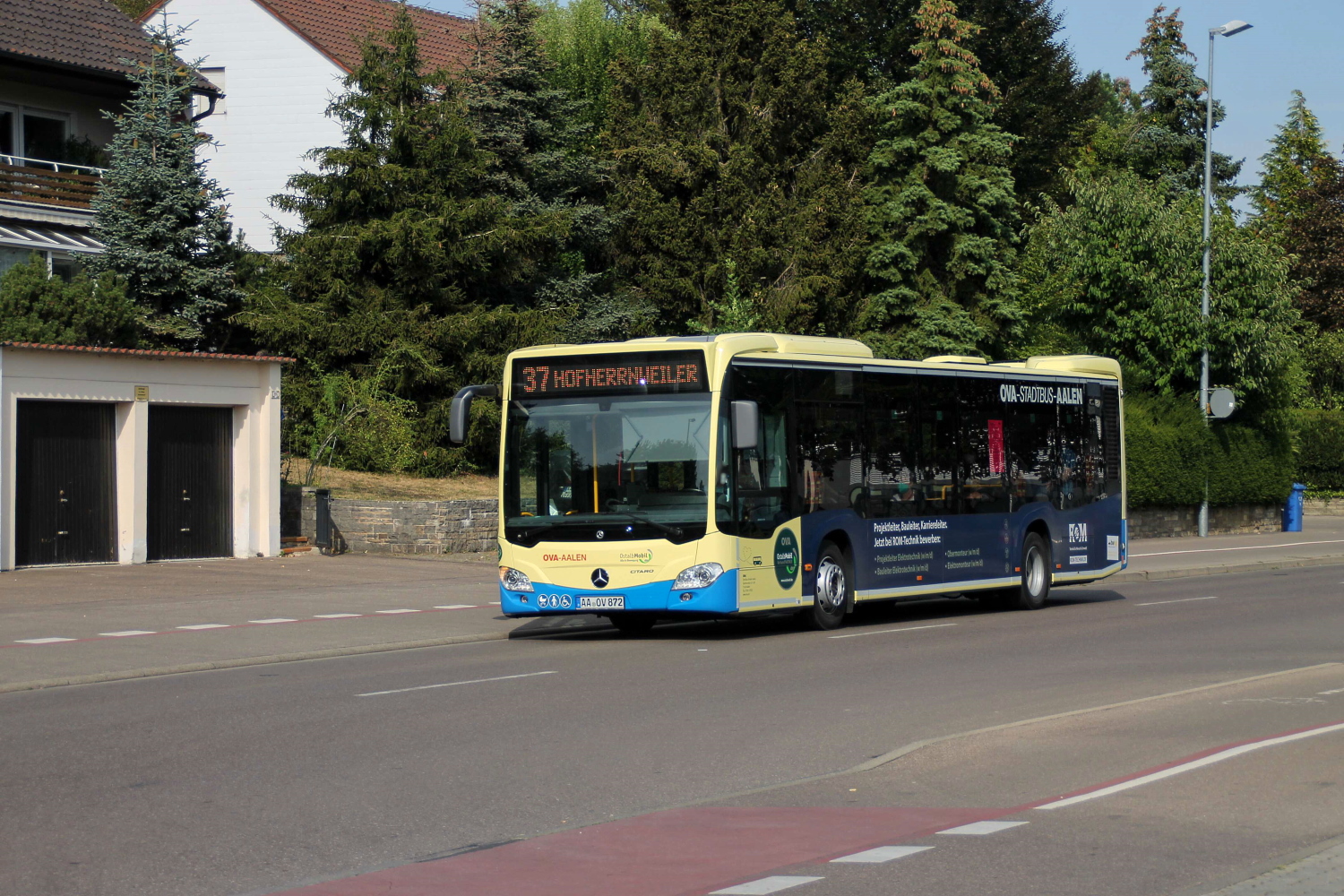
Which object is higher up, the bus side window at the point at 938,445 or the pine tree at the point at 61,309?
the pine tree at the point at 61,309

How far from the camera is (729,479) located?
1592 centimetres

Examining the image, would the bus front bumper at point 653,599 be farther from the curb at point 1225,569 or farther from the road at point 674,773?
the curb at point 1225,569

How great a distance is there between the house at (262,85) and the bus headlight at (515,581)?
32120 mm

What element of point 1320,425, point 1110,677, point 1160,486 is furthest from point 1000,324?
point 1110,677

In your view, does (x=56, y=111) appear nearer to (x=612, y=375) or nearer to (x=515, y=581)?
(x=612, y=375)

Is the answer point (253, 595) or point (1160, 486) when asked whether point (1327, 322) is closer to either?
point (1160, 486)

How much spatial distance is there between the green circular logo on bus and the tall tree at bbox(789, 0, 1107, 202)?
112 feet

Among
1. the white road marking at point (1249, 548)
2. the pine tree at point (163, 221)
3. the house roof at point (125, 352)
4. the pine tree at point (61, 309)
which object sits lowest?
the white road marking at point (1249, 548)

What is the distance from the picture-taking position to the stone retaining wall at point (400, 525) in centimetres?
2758

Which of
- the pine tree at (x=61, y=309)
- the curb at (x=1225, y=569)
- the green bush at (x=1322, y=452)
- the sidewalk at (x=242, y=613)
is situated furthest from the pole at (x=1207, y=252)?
the pine tree at (x=61, y=309)

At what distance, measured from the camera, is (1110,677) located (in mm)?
12711

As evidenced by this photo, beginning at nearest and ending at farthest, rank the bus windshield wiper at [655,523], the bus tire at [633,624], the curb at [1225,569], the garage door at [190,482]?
the bus windshield wiper at [655,523], the bus tire at [633,624], the garage door at [190,482], the curb at [1225,569]

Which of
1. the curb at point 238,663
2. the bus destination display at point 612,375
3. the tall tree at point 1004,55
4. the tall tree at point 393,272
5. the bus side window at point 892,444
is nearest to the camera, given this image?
the curb at point 238,663

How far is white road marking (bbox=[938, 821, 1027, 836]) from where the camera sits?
6922 millimetres
